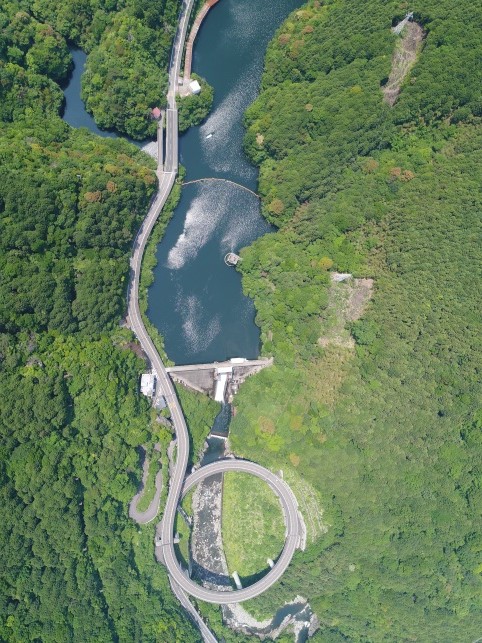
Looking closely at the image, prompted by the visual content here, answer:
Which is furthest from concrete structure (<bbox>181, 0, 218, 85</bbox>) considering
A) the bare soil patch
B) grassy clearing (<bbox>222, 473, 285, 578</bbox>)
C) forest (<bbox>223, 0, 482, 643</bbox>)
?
grassy clearing (<bbox>222, 473, 285, 578</bbox>)

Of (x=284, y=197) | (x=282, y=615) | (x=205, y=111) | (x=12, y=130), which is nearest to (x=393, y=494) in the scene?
(x=282, y=615)

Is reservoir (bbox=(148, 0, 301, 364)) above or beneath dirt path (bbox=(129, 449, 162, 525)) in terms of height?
above

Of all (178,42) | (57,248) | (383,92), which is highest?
(383,92)

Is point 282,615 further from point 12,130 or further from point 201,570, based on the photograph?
point 12,130

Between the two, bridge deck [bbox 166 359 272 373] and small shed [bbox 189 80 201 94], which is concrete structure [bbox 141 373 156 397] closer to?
bridge deck [bbox 166 359 272 373]

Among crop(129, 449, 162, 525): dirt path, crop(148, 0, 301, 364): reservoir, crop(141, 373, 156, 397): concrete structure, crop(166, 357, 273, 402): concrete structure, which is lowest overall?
crop(129, 449, 162, 525): dirt path
